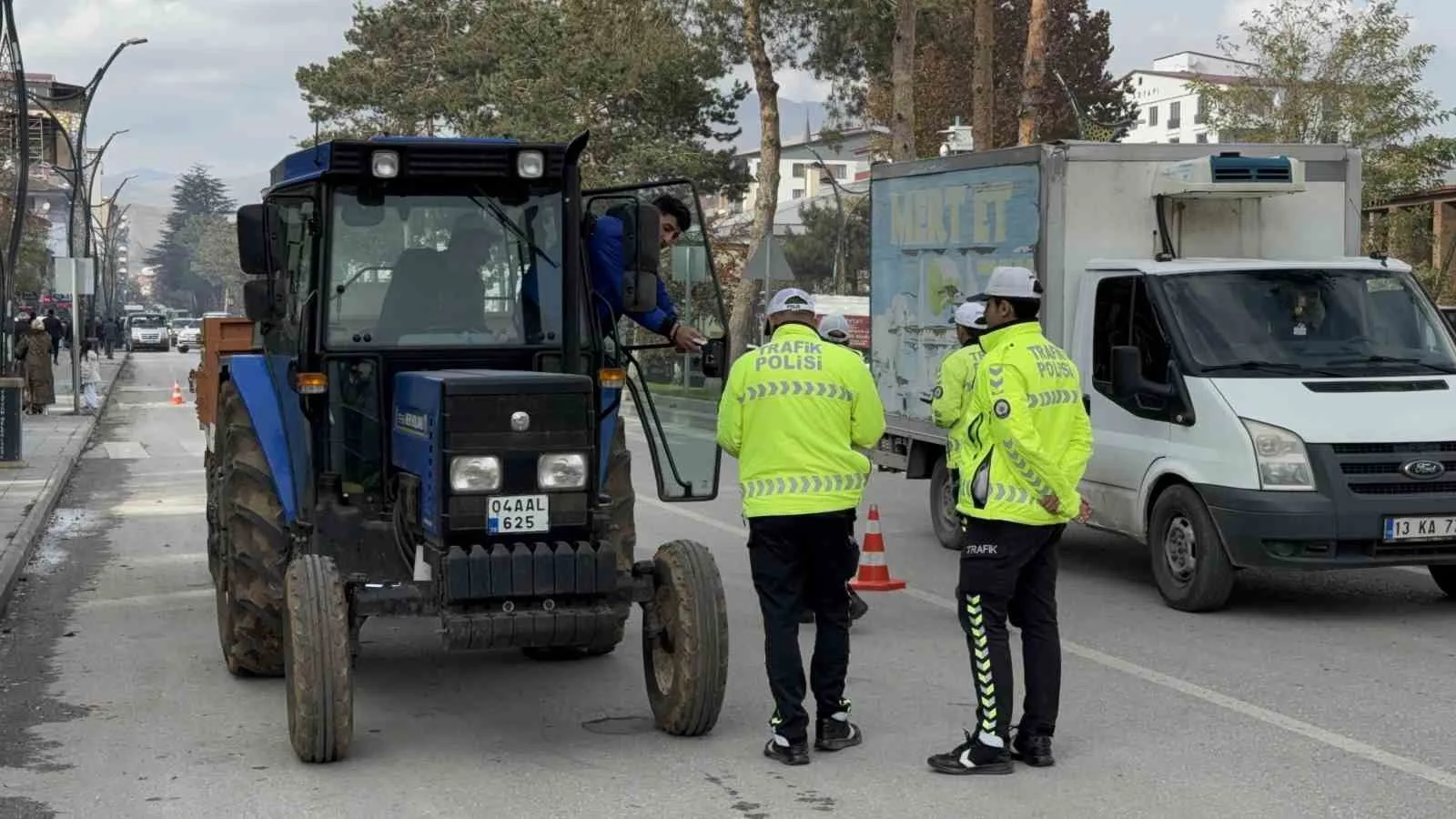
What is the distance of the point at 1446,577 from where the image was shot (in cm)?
1102

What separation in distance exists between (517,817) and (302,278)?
9.12 ft

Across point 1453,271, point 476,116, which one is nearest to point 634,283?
point 1453,271

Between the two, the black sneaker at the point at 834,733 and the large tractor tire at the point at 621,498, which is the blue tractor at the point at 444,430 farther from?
the black sneaker at the point at 834,733

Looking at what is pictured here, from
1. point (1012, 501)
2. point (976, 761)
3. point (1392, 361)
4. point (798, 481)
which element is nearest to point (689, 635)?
point (798, 481)

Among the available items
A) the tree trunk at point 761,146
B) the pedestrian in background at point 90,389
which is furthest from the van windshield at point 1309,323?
the pedestrian in background at point 90,389

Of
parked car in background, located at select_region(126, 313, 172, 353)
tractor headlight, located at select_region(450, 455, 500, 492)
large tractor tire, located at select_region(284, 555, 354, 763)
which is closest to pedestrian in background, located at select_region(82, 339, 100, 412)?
large tractor tire, located at select_region(284, 555, 354, 763)

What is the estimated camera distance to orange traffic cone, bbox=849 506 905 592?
37.3 ft

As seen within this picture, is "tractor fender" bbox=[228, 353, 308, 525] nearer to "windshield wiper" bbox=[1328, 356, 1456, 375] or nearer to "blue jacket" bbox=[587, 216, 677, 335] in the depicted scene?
"blue jacket" bbox=[587, 216, 677, 335]

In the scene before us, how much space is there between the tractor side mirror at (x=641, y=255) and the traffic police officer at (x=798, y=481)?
0.76 m

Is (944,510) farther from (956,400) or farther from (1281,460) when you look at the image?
(956,400)

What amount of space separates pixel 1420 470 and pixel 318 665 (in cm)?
622

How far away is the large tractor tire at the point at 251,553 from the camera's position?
8.23 metres

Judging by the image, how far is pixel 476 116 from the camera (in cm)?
5216

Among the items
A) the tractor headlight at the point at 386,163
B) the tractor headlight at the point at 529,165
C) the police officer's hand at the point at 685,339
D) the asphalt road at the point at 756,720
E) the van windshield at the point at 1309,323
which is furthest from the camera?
the van windshield at the point at 1309,323
